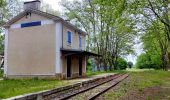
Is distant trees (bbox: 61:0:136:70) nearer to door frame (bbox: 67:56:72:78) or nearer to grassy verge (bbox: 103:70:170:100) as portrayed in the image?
door frame (bbox: 67:56:72:78)

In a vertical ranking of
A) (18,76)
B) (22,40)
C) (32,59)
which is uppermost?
(22,40)

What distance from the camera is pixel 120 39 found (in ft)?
164

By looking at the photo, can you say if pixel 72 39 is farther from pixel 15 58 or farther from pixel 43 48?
pixel 15 58

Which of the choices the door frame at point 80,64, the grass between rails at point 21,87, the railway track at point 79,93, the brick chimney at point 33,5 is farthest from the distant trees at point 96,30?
the railway track at point 79,93

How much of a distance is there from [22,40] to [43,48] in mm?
2492

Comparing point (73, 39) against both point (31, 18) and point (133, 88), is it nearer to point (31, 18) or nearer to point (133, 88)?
point (31, 18)

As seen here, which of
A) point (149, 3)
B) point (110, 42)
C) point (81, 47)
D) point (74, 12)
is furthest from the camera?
point (110, 42)

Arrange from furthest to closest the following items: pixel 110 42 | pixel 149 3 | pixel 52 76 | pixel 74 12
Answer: pixel 110 42
pixel 74 12
pixel 52 76
pixel 149 3

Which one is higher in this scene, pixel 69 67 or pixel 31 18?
pixel 31 18

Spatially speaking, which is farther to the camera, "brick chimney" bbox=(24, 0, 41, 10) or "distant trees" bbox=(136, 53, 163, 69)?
"distant trees" bbox=(136, 53, 163, 69)

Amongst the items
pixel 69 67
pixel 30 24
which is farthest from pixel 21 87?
pixel 69 67

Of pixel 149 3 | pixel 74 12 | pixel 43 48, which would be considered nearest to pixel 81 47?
pixel 43 48

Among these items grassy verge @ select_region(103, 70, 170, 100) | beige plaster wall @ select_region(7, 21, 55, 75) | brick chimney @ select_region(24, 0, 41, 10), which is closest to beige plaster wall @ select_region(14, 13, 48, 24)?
beige plaster wall @ select_region(7, 21, 55, 75)

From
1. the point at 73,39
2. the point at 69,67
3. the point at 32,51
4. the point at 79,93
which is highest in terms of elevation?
the point at 73,39
